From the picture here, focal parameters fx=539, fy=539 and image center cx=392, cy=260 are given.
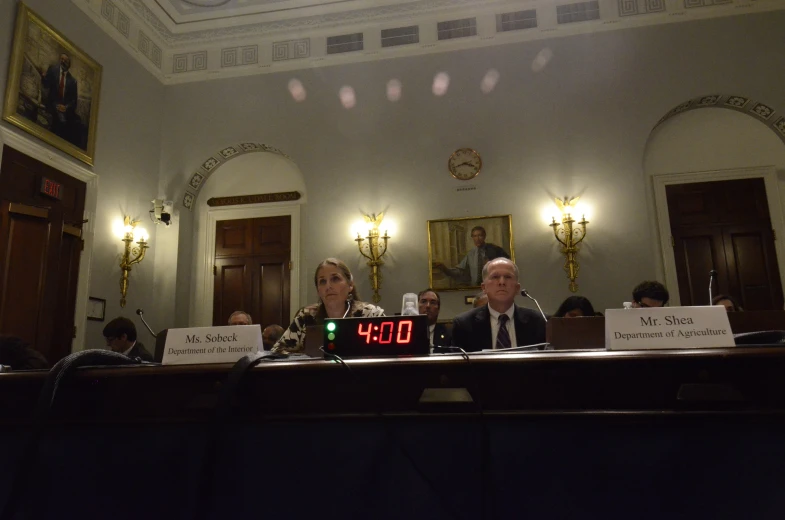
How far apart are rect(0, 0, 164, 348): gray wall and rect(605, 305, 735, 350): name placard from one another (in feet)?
18.2

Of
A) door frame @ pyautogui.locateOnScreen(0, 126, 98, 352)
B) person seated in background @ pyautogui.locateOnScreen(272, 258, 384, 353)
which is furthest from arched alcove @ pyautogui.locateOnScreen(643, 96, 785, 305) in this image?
door frame @ pyautogui.locateOnScreen(0, 126, 98, 352)

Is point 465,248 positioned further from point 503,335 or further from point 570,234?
point 503,335

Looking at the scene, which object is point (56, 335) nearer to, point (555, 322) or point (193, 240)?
point (193, 240)

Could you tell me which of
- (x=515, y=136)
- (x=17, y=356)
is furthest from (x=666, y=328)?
(x=515, y=136)

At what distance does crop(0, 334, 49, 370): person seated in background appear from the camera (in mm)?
3143

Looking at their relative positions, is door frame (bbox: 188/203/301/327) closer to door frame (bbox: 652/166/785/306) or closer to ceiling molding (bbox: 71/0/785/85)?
ceiling molding (bbox: 71/0/785/85)

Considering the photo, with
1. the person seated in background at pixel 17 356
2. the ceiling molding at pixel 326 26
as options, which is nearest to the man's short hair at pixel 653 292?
the ceiling molding at pixel 326 26

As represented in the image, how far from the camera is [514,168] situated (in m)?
6.11

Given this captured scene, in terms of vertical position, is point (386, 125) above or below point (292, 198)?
above

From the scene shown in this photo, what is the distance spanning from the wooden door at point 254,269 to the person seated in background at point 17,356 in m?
3.37

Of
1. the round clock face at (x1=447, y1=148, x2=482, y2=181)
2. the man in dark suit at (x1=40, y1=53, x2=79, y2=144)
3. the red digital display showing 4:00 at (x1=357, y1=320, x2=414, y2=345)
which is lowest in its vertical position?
the red digital display showing 4:00 at (x1=357, y1=320, x2=414, y2=345)

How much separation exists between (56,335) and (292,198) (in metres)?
2.99

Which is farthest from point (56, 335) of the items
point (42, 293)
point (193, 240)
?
point (193, 240)

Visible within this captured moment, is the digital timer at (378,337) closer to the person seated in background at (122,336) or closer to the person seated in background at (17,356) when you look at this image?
the person seated in background at (17,356)
